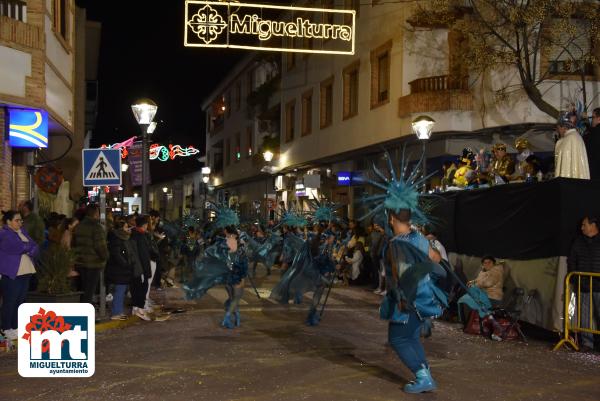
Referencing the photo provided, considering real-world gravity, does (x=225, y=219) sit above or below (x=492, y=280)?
above

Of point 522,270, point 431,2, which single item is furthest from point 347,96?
point 522,270

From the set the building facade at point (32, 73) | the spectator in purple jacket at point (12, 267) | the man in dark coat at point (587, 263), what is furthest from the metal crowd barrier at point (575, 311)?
the building facade at point (32, 73)

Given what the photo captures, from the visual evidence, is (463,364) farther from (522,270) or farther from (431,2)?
(431,2)

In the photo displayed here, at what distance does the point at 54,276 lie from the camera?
11188mm

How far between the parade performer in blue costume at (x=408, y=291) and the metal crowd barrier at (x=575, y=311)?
325cm

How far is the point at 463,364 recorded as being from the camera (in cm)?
889

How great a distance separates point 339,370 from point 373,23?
19.3 m

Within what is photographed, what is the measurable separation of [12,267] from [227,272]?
3.32m

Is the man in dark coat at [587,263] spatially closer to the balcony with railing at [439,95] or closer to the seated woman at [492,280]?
the seated woman at [492,280]

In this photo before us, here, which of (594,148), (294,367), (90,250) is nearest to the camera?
(294,367)

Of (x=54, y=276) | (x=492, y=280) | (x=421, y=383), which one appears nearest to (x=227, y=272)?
(x=54, y=276)

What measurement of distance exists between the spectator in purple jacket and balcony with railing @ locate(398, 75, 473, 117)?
47.9 ft

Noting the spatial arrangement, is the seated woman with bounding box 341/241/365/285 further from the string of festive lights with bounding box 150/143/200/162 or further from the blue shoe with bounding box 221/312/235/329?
the string of festive lights with bounding box 150/143/200/162

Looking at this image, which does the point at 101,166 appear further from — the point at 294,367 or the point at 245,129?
the point at 245,129
